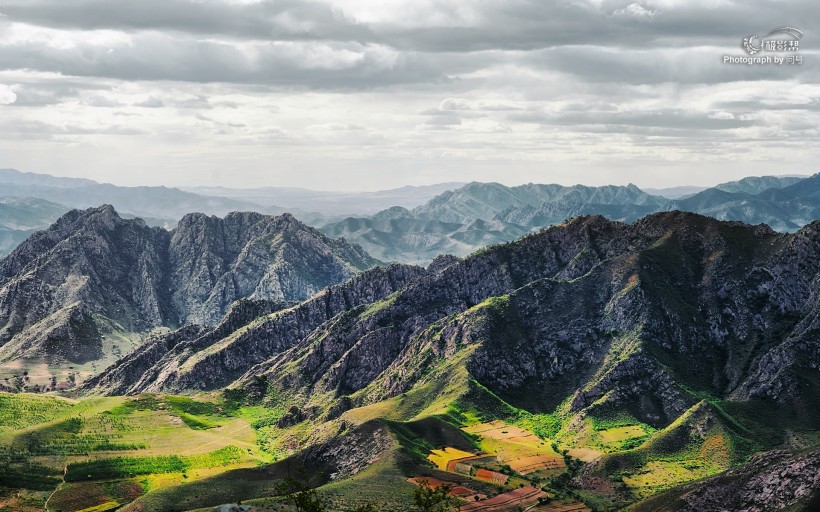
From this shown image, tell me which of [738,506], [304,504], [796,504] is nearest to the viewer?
[304,504]

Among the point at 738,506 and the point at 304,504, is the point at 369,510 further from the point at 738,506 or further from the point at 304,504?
the point at 738,506

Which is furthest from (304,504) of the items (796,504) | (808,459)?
(808,459)

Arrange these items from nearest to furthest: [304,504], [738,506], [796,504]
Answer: [304,504] → [796,504] → [738,506]

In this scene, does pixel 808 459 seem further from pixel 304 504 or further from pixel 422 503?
pixel 304 504

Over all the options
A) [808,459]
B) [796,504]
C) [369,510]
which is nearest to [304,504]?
[369,510]

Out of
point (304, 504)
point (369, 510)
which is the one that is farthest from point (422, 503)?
point (304, 504)

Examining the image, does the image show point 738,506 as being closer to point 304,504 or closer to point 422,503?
point 422,503

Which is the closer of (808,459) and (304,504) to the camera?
(304,504)

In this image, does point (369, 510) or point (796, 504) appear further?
point (796, 504)
